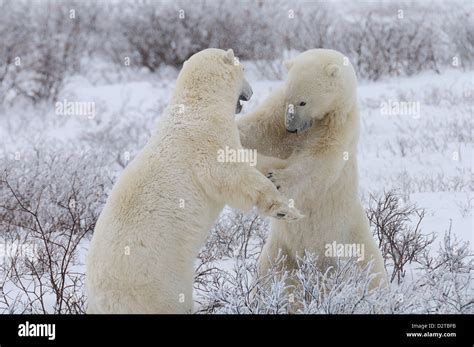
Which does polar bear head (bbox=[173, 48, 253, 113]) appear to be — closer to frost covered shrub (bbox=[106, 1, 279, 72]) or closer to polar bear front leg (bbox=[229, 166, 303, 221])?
polar bear front leg (bbox=[229, 166, 303, 221])

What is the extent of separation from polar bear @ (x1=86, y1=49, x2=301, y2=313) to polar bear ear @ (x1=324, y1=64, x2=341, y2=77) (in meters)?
0.45

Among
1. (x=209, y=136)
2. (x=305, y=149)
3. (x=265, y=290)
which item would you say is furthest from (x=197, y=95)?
(x=265, y=290)

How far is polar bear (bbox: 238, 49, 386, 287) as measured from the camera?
2885 mm

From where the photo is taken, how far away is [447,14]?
35.6 ft

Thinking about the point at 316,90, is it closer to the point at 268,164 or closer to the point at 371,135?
the point at 268,164

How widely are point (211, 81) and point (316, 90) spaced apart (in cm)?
44

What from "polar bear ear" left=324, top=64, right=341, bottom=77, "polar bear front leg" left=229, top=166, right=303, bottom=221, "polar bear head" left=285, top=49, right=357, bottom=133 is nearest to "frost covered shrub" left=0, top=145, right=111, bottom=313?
"polar bear front leg" left=229, top=166, right=303, bottom=221

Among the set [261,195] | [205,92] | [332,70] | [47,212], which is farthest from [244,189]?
[47,212]

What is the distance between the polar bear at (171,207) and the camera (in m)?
2.45

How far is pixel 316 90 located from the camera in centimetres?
290
